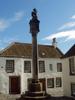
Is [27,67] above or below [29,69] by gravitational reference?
above

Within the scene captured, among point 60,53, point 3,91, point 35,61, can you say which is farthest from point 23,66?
point 35,61

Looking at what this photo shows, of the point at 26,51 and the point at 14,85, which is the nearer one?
the point at 14,85

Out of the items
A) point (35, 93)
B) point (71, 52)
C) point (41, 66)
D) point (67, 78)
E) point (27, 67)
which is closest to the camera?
point (35, 93)

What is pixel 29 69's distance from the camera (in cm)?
3806

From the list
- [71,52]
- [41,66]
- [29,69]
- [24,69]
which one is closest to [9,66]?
[24,69]

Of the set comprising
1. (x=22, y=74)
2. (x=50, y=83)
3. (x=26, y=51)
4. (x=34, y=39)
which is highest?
(x=26, y=51)

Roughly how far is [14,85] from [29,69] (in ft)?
10.6

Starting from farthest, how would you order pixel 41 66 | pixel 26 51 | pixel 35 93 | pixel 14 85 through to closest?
pixel 26 51 < pixel 41 66 < pixel 14 85 < pixel 35 93

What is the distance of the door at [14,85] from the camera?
3669 cm

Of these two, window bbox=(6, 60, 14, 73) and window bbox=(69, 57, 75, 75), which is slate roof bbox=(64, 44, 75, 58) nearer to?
window bbox=(69, 57, 75, 75)

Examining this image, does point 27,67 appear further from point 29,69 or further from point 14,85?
point 14,85

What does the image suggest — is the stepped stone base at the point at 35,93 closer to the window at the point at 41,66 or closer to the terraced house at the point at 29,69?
the terraced house at the point at 29,69

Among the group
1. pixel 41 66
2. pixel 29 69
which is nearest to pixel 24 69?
pixel 29 69

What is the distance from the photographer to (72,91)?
30.7m
